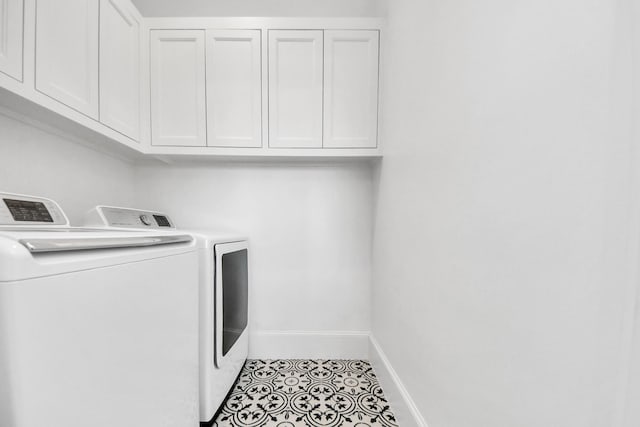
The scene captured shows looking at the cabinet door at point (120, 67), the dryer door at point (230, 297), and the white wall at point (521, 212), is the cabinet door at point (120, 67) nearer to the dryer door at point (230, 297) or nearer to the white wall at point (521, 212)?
the dryer door at point (230, 297)

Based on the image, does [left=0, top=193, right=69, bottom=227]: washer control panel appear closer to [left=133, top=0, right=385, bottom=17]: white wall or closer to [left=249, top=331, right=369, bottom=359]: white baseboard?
[left=249, top=331, right=369, bottom=359]: white baseboard

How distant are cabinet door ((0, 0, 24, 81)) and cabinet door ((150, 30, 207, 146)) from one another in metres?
0.71

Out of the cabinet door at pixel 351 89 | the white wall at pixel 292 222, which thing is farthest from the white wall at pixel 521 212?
the white wall at pixel 292 222

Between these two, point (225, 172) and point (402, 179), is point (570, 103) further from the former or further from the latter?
point (225, 172)

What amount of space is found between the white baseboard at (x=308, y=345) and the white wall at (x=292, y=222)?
0.07 metres

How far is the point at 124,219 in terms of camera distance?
4.44 feet

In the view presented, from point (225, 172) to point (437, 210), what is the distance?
1.53 m

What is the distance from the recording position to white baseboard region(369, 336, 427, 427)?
39.7 inches

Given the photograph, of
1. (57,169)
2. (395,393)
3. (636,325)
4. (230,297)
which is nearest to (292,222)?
(230,297)

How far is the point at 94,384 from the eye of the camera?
1.78 ft

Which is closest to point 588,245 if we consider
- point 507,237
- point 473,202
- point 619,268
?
point 619,268

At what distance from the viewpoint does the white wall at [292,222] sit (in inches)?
71.9

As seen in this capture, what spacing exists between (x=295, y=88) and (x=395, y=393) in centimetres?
184

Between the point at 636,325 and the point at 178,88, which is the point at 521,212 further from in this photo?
the point at 178,88
